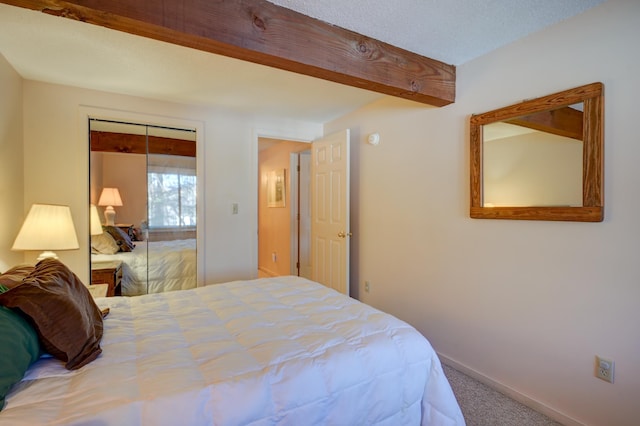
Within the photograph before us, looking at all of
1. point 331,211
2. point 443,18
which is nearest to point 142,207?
point 331,211

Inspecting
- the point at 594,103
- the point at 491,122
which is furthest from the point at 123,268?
the point at 594,103

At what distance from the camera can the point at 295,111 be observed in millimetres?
3395

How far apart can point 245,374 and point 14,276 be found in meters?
1.14

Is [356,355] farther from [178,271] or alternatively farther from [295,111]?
[295,111]

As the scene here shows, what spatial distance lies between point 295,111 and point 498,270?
2463 mm

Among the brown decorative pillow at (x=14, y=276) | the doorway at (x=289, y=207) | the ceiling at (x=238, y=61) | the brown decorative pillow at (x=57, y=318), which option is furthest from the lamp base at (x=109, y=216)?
the doorway at (x=289, y=207)

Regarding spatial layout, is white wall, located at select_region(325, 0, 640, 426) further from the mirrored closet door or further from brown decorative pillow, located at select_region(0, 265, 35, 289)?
brown decorative pillow, located at select_region(0, 265, 35, 289)

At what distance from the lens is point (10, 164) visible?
7.32 ft

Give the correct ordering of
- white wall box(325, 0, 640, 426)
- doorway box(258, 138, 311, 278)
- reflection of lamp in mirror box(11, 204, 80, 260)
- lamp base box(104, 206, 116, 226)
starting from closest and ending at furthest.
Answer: white wall box(325, 0, 640, 426) < reflection of lamp in mirror box(11, 204, 80, 260) < lamp base box(104, 206, 116, 226) < doorway box(258, 138, 311, 278)

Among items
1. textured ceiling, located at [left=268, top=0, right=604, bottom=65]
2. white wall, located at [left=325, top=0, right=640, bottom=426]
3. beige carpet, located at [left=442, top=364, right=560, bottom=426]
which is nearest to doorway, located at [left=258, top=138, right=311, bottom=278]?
white wall, located at [left=325, top=0, right=640, bottom=426]

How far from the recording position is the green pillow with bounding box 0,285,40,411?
91cm

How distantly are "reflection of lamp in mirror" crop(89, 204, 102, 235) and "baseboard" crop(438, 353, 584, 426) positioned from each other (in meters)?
3.13

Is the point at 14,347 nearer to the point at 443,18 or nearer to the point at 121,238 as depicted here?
the point at 121,238

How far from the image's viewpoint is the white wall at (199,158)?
256cm
